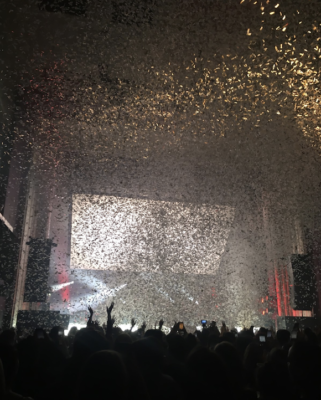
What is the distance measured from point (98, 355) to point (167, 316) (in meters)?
11.5

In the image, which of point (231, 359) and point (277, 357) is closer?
point (231, 359)

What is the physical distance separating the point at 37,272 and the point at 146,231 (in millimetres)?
4146

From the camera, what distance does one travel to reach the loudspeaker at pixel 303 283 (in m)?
9.21

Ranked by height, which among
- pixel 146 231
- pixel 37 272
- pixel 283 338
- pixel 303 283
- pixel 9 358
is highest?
pixel 146 231

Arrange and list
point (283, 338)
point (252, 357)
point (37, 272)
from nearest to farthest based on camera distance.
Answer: point (252, 357) → point (283, 338) → point (37, 272)

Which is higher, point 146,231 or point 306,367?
point 146,231

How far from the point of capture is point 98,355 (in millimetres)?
1268

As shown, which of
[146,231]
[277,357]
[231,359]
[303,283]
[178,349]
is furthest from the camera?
[146,231]

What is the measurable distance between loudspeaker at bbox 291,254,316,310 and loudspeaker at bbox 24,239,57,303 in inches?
256

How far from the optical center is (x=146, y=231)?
1145 centimetres

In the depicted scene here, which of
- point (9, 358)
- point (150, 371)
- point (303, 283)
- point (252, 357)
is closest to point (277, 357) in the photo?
point (252, 357)

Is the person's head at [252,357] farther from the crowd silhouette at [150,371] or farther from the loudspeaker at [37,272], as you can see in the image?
the loudspeaker at [37,272]

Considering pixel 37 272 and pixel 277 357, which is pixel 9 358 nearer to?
pixel 277 357

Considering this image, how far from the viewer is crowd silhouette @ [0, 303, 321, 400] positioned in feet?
4.09
